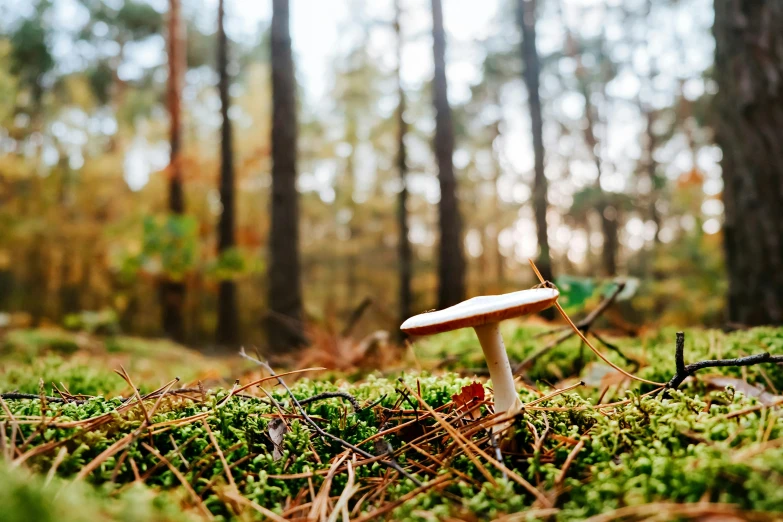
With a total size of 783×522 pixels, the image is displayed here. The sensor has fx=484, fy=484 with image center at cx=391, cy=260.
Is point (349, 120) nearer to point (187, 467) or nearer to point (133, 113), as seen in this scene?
point (133, 113)

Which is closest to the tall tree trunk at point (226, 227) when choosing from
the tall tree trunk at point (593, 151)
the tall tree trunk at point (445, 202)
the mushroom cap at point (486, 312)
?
the tall tree trunk at point (445, 202)

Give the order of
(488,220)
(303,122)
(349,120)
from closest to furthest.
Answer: (303,122), (349,120), (488,220)

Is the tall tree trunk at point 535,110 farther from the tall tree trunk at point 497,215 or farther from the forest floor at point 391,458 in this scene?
the forest floor at point 391,458

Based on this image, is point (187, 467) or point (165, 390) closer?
point (187, 467)

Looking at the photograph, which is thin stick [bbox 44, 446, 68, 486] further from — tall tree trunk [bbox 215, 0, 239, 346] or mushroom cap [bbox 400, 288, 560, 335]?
tall tree trunk [bbox 215, 0, 239, 346]

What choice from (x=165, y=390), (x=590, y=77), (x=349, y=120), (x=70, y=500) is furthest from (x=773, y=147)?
(x=349, y=120)

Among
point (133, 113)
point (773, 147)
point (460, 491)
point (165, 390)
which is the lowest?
point (460, 491)

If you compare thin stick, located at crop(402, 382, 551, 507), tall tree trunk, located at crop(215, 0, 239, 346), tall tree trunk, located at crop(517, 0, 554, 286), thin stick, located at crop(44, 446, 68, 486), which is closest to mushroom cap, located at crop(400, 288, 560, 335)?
thin stick, located at crop(402, 382, 551, 507)
